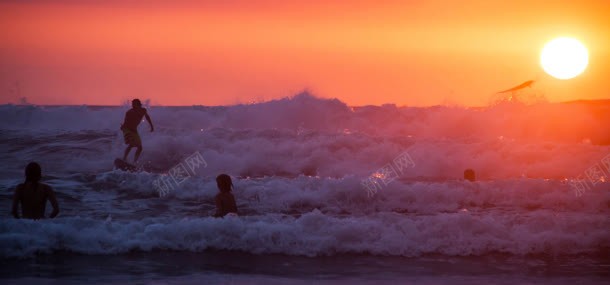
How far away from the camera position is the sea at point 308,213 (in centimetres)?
802

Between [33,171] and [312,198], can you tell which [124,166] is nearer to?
[312,198]

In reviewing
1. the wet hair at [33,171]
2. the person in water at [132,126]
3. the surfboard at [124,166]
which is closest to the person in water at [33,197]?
the wet hair at [33,171]

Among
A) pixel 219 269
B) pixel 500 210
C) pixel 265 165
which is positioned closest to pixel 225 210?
pixel 219 269

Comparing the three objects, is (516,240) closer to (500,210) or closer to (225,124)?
(500,210)

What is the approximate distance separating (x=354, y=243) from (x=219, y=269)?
192 centimetres

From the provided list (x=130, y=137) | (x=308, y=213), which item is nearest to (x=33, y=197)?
(x=308, y=213)

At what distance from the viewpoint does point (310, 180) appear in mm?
12289

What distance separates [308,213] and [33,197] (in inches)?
138

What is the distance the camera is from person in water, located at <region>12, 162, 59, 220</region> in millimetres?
8445

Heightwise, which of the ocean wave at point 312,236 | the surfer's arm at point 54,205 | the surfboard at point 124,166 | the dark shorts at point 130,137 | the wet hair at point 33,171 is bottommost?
the ocean wave at point 312,236

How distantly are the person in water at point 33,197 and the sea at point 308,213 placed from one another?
0.57 feet

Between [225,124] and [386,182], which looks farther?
[225,124]

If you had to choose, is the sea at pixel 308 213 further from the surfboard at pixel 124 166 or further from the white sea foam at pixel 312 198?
the surfboard at pixel 124 166

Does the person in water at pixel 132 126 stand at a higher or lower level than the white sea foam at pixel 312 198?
higher
